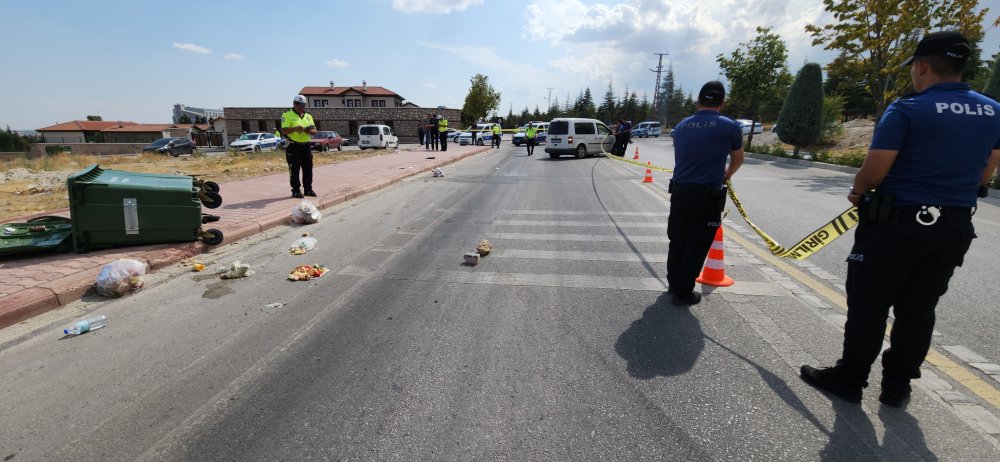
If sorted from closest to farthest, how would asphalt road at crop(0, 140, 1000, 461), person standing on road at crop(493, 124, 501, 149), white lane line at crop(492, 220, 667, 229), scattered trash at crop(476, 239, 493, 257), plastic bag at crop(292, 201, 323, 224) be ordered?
1. asphalt road at crop(0, 140, 1000, 461)
2. scattered trash at crop(476, 239, 493, 257)
3. white lane line at crop(492, 220, 667, 229)
4. plastic bag at crop(292, 201, 323, 224)
5. person standing on road at crop(493, 124, 501, 149)

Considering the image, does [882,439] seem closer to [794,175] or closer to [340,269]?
[340,269]

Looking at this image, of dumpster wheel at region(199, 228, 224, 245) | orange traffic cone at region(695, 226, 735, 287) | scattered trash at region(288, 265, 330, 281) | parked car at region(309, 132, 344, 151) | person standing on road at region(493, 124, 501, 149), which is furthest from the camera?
person standing on road at region(493, 124, 501, 149)

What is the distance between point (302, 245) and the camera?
626cm

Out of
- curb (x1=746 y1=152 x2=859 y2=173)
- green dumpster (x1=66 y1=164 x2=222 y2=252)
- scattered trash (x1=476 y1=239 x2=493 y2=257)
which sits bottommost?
scattered trash (x1=476 y1=239 x2=493 y2=257)

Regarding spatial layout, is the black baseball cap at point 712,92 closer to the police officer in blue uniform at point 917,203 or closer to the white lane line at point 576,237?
the police officer in blue uniform at point 917,203

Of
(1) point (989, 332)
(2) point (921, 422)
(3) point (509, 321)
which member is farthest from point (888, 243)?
(3) point (509, 321)

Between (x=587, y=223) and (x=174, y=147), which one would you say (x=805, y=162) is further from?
(x=174, y=147)

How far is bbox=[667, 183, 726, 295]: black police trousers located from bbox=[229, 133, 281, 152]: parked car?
3363cm

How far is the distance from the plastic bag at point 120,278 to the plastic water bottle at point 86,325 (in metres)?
0.54

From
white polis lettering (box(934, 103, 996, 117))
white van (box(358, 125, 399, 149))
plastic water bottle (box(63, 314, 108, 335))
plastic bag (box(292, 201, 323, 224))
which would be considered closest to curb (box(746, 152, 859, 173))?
white polis lettering (box(934, 103, 996, 117))

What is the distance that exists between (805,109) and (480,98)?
56747 mm

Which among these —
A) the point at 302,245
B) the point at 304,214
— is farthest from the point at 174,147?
the point at 302,245

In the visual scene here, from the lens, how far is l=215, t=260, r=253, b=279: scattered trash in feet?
16.8

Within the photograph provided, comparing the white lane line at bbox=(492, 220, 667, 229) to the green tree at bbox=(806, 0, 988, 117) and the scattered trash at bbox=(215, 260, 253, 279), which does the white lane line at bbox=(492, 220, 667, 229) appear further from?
the green tree at bbox=(806, 0, 988, 117)
